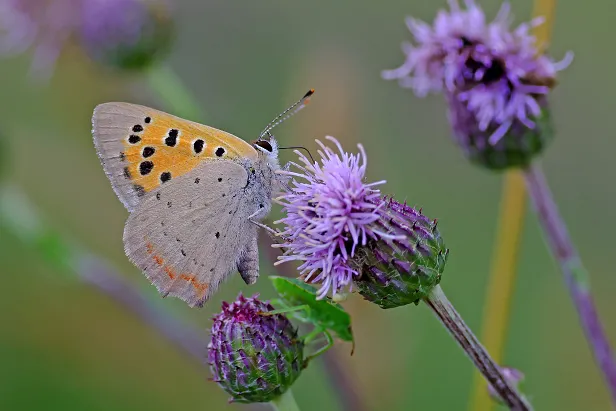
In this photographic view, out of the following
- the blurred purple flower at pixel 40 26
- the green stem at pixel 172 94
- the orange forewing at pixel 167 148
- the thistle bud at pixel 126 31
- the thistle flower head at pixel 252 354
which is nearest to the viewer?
the thistle flower head at pixel 252 354

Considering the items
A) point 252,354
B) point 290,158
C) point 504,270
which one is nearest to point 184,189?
point 252,354

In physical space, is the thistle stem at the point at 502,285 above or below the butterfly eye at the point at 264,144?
below

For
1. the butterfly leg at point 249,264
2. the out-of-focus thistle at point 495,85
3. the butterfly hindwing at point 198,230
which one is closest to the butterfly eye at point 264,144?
the butterfly hindwing at point 198,230

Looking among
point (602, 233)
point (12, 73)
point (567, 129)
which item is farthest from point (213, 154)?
point (12, 73)

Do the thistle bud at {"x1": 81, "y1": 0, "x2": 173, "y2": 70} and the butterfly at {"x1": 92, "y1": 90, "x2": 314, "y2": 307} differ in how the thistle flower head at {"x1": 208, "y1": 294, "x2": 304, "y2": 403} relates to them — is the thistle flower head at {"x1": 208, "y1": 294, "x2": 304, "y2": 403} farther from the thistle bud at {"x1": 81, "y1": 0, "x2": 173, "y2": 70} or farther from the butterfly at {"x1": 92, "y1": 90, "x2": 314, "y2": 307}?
the thistle bud at {"x1": 81, "y1": 0, "x2": 173, "y2": 70}

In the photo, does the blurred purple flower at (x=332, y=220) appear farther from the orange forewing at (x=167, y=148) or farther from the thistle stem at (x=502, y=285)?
the thistle stem at (x=502, y=285)

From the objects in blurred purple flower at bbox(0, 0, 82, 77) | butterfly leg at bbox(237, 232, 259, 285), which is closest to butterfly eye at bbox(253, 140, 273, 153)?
butterfly leg at bbox(237, 232, 259, 285)

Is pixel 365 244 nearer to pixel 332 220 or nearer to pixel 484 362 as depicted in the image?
pixel 332 220
